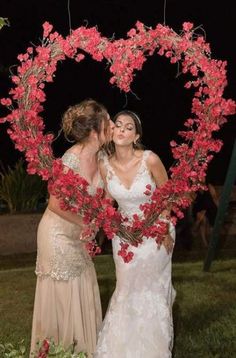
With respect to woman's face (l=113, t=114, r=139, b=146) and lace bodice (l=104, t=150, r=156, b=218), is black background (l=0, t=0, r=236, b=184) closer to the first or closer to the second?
lace bodice (l=104, t=150, r=156, b=218)

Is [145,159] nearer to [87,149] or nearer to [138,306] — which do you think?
[87,149]

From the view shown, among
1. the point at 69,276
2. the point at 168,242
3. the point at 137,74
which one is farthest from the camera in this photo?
the point at 137,74

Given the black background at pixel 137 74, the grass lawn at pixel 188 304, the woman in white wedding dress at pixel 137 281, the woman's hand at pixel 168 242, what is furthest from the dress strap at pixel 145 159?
the black background at pixel 137 74

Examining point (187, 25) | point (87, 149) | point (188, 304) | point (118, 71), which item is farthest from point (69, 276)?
point (188, 304)

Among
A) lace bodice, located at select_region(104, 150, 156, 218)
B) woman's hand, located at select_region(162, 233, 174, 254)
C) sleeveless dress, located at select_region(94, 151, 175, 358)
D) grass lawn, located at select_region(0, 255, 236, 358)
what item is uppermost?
lace bodice, located at select_region(104, 150, 156, 218)

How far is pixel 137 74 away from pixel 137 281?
11.2m

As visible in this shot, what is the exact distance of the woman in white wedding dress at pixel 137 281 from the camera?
210 inches

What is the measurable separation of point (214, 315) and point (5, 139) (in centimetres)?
868

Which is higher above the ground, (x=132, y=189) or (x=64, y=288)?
(x=132, y=189)

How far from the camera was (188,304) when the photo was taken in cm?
799

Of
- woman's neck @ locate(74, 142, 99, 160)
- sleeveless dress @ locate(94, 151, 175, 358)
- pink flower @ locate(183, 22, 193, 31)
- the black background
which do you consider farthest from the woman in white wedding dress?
the black background

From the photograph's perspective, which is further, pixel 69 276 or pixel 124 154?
pixel 69 276

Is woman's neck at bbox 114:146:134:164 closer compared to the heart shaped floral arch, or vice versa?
the heart shaped floral arch

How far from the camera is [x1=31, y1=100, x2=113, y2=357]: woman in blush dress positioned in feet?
17.8
